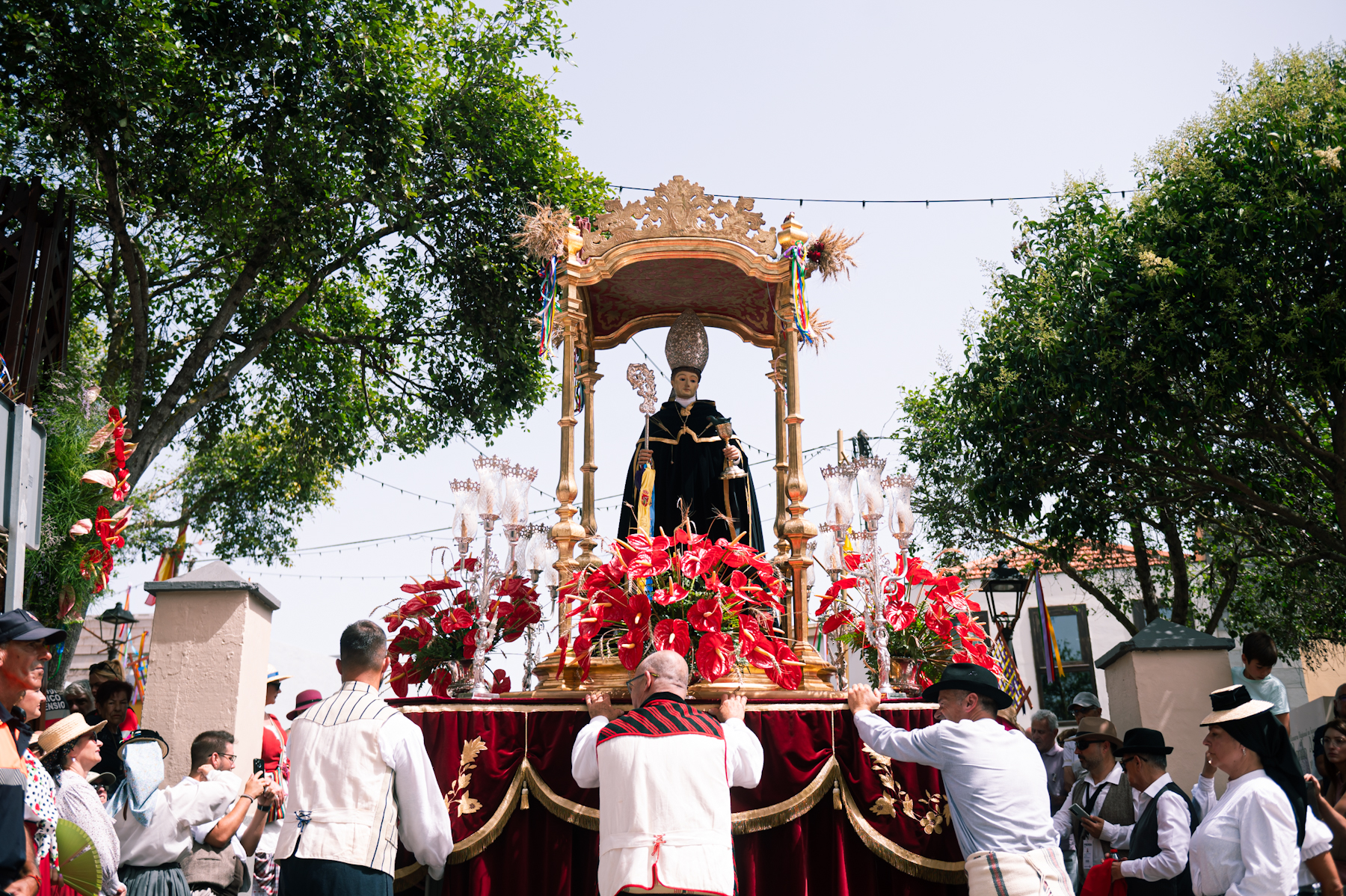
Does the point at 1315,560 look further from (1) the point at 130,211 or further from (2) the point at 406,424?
(1) the point at 130,211

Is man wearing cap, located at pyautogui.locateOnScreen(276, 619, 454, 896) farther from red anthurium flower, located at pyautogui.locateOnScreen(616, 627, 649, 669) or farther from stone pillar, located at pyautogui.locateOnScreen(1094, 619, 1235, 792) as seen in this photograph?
stone pillar, located at pyautogui.locateOnScreen(1094, 619, 1235, 792)

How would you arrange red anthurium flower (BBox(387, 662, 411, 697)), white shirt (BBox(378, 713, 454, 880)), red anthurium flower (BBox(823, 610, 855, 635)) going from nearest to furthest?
1. white shirt (BBox(378, 713, 454, 880))
2. red anthurium flower (BBox(823, 610, 855, 635))
3. red anthurium flower (BBox(387, 662, 411, 697))

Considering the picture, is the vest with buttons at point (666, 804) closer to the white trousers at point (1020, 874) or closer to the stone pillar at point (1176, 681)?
the white trousers at point (1020, 874)

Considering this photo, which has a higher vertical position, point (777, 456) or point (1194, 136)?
point (1194, 136)

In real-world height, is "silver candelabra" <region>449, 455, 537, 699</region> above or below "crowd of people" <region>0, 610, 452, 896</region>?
above

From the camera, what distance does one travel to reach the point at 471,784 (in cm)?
514

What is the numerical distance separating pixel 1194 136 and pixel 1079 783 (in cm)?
778

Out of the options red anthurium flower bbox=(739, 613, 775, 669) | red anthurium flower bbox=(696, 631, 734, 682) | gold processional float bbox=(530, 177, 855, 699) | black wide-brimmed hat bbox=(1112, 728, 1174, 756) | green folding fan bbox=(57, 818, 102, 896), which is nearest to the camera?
green folding fan bbox=(57, 818, 102, 896)

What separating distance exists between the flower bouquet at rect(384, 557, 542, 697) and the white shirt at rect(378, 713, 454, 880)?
74.5 inches

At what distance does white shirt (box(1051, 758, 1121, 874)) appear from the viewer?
19.7 ft

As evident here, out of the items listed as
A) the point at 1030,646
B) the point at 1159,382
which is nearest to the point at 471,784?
the point at 1159,382

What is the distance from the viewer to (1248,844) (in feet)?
13.9

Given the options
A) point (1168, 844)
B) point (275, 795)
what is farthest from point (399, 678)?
point (1168, 844)

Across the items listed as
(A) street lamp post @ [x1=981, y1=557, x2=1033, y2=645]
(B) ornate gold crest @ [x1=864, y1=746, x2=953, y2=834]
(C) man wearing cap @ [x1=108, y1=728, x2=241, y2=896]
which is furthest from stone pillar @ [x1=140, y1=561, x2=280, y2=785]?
(A) street lamp post @ [x1=981, y1=557, x2=1033, y2=645]
